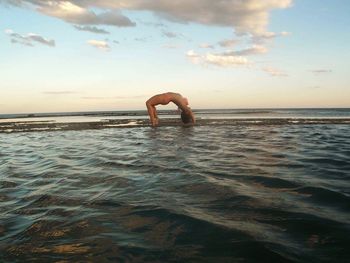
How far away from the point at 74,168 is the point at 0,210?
3.13m

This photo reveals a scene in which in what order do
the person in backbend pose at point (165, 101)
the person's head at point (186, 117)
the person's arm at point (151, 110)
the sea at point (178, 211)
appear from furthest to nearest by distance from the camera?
the person's head at point (186, 117), the person's arm at point (151, 110), the person in backbend pose at point (165, 101), the sea at point (178, 211)

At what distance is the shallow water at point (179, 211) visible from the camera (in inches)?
126

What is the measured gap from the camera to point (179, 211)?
433cm

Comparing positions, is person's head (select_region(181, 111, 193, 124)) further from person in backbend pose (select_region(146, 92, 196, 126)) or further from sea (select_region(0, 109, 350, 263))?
sea (select_region(0, 109, 350, 263))

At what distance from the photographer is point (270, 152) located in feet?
31.3

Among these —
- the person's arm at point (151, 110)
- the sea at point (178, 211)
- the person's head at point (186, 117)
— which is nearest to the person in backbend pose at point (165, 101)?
the person's arm at point (151, 110)

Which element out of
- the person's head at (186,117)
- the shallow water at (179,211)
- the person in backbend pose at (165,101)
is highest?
the person in backbend pose at (165,101)

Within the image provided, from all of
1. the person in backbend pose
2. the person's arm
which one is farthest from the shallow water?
the person's arm

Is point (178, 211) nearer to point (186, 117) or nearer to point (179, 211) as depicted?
point (179, 211)

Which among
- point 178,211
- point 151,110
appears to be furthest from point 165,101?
point 178,211

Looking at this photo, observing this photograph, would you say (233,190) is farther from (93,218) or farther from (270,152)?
(270,152)

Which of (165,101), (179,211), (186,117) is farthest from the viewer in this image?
(186,117)

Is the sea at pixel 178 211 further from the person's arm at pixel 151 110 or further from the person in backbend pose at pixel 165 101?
the person's arm at pixel 151 110

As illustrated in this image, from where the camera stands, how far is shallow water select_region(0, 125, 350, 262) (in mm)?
3195
